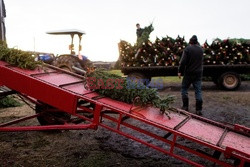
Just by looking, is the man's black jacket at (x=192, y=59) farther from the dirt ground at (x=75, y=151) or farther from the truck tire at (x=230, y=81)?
the truck tire at (x=230, y=81)

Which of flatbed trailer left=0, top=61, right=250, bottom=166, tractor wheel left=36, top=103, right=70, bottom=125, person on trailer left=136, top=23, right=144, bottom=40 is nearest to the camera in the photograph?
flatbed trailer left=0, top=61, right=250, bottom=166

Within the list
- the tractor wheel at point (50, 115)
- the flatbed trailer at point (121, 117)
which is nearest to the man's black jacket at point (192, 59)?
the flatbed trailer at point (121, 117)

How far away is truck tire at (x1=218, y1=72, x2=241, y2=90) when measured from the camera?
1081cm

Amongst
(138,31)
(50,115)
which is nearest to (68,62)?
(138,31)

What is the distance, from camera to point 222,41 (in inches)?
429

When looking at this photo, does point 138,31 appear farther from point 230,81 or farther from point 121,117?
point 121,117

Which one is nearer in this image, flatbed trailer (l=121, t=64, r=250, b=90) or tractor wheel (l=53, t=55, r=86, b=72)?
tractor wheel (l=53, t=55, r=86, b=72)

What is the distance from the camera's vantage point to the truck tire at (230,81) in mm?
10812

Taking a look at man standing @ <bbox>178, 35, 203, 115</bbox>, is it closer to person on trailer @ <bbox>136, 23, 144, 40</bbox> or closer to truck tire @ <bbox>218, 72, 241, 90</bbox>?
truck tire @ <bbox>218, 72, 241, 90</bbox>

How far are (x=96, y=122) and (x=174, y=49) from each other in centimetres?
817

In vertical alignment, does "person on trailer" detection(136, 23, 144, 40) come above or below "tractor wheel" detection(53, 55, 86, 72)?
above

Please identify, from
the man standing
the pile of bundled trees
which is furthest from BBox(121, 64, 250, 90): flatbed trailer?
the man standing

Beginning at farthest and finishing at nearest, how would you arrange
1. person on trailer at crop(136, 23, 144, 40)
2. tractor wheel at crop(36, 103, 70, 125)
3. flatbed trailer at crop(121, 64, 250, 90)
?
person on trailer at crop(136, 23, 144, 40), flatbed trailer at crop(121, 64, 250, 90), tractor wheel at crop(36, 103, 70, 125)

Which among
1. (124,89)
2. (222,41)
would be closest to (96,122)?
(124,89)
